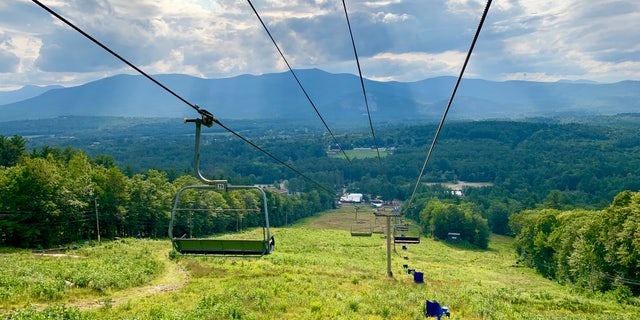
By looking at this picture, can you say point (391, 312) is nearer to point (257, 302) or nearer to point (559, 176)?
point (257, 302)

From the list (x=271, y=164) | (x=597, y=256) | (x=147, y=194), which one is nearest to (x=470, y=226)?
(x=597, y=256)

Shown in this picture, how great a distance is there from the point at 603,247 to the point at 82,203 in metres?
54.0

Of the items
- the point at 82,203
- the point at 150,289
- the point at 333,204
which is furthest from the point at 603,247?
the point at 333,204

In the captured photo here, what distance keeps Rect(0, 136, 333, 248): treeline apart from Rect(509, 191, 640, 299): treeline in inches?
1270

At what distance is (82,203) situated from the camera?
5016 centimetres

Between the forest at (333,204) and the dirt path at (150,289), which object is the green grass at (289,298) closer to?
the dirt path at (150,289)

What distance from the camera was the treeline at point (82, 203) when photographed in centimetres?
4519

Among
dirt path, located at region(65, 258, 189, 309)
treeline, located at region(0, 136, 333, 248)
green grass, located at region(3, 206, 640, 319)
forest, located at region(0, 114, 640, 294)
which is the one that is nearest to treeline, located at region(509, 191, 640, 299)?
forest, located at region(0, 114, 640, 294)

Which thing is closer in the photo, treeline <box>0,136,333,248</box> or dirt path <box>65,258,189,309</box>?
dirt path <box>65,258,189,309</box>

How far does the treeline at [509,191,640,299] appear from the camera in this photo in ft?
123

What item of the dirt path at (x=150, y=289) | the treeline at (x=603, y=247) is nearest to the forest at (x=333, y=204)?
the treeline at (x=603, y=247)

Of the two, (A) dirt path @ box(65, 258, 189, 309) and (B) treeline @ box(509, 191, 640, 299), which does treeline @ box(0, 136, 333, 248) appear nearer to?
(A) dirt path @ box(65, 258, 189, 309)

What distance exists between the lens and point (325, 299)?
23109 mm

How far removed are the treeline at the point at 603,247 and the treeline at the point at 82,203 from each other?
3226 cm
